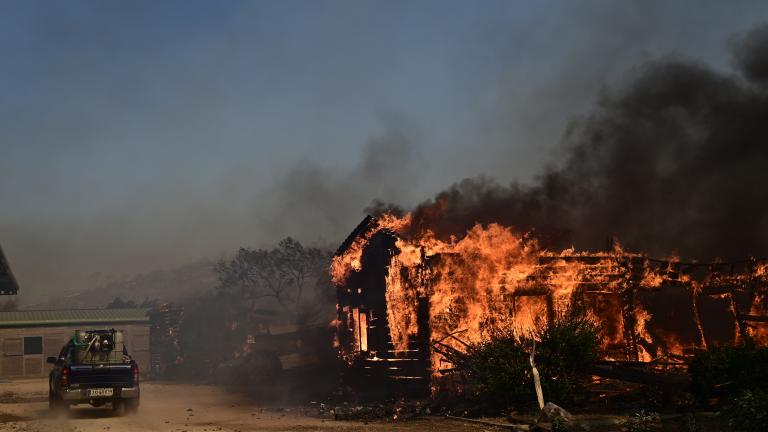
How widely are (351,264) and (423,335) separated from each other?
6.64 meters

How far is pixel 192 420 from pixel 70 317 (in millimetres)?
37544

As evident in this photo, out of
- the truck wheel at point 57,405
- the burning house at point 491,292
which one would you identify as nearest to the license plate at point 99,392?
the truck wheel at point 57,405

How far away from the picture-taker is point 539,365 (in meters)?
16.4

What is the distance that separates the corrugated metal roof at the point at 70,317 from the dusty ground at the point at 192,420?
26.1m

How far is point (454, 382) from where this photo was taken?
785 inches

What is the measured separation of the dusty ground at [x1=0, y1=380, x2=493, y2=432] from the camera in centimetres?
1568

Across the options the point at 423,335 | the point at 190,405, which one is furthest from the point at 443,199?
the point at 190,405

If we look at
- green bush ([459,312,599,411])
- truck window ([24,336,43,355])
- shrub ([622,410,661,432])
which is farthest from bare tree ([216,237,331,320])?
shrub ([622,410,661,432])

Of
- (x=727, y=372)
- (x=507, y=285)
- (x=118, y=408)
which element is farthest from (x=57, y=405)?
(x=727, y=372)

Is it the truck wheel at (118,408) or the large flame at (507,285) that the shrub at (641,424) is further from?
the truck wheel at (118,408)

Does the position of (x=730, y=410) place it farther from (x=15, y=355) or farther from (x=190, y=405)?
(x=15, y=355)

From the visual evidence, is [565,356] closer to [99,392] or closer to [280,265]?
Result: [99,392]

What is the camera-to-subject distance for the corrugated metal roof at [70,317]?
48438 mm

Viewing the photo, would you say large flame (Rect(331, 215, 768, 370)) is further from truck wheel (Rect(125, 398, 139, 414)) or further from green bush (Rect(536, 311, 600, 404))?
truck wheel (Rect(125, 398, 139, 414))
